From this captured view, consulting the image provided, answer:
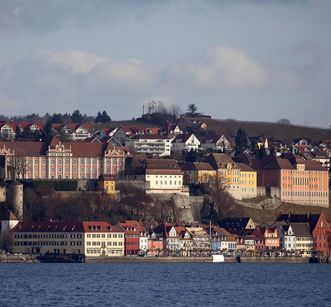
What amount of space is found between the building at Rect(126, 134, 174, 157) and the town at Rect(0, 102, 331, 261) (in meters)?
0.08

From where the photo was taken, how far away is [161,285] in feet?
319

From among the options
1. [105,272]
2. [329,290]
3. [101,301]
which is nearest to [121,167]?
[105,272]

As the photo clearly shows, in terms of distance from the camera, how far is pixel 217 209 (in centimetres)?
14588

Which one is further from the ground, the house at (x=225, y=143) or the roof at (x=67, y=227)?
the house at (x=225, y=143)

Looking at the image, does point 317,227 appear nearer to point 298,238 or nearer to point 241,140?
point 298,238

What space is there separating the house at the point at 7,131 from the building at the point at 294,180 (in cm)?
2070

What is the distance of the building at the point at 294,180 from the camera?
6181 inches

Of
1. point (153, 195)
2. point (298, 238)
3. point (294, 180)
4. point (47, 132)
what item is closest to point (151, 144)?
point (47, 132)

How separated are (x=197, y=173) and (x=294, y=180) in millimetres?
9429

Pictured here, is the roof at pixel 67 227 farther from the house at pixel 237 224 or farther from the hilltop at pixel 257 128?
the hilltop at pixel 257 128

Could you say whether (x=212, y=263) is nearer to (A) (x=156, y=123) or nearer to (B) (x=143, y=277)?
(B) (x=143, y=277)

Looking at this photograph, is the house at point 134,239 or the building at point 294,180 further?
the building at point 294,180

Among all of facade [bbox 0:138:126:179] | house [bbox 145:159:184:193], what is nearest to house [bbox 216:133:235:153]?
facade [bbox 0:138:126:179]

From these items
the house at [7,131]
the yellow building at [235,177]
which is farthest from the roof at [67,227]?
the house at [7,131]
